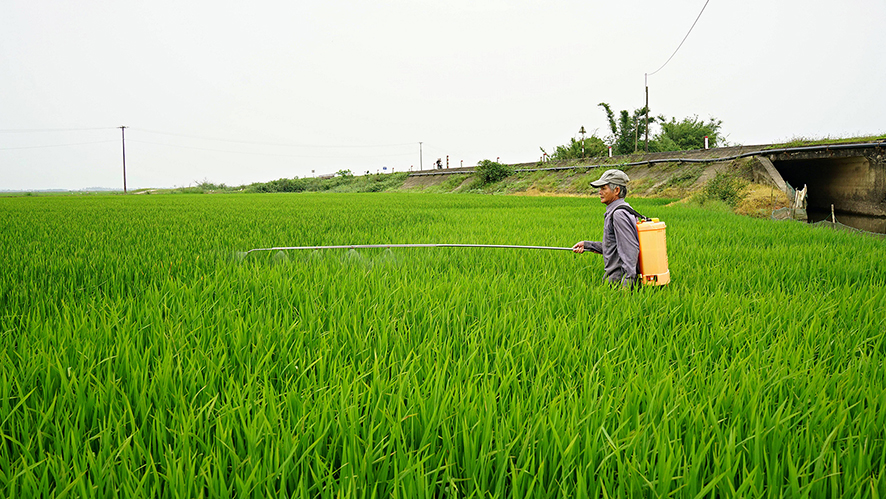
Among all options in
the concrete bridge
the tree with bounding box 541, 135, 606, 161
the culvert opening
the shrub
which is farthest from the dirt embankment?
the tree with bounding box 541, 135, 606, 161

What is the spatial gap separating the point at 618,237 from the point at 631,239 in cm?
7

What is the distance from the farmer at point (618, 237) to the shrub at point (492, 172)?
80.7ft

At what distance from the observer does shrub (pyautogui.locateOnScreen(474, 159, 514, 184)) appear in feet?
89.1

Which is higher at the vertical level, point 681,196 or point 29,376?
point 681,196

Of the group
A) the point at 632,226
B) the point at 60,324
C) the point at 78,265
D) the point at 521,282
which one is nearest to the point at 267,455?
the point at 60,324

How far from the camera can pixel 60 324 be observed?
1.84m

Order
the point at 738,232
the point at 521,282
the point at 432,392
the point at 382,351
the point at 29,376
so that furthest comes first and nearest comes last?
the point at 738,232, the point at 521,282, the point at 382,351, the point at 29,376, the point at 432,392

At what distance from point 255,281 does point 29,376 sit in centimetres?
143

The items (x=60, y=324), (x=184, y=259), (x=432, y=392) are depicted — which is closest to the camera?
(x=432, y=392)

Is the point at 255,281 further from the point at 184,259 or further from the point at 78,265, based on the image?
the point at 78,265

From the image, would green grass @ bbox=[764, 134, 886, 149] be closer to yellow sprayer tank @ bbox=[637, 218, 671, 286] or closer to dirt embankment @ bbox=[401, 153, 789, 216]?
dirt embankment @ bbox=[401, 153, 789, 216]

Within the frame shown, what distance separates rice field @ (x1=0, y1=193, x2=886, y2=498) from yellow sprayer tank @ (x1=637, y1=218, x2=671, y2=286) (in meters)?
0.19

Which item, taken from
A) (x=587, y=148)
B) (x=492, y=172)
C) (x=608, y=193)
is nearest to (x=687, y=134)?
(x=587, y=148)

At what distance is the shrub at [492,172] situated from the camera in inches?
1070
